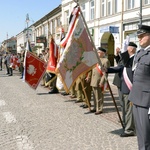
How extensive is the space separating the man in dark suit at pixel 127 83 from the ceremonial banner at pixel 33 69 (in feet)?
20.4

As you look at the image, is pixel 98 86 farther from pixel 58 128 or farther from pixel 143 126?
pixel 143 126

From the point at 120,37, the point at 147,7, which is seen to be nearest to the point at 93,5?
the point at 120,37

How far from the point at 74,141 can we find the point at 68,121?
60.2 inches

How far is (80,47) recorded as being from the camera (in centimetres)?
624

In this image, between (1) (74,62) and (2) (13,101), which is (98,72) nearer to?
(1) (74,62)

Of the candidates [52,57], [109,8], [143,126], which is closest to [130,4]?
[109,8]

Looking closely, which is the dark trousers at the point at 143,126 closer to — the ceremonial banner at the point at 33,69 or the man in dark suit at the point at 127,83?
the man in dark suit at the point at 127,83

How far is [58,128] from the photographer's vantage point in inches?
232

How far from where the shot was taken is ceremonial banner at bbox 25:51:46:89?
36.9 feet

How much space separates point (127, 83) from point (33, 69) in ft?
22.2

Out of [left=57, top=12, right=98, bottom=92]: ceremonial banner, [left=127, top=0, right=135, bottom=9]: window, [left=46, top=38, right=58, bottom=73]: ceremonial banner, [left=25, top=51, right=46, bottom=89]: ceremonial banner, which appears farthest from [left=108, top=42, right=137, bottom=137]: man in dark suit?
[left=127, top=0, right=135, bottom=9]: window

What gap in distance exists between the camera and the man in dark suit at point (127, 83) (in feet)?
16.9

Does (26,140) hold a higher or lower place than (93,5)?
lower

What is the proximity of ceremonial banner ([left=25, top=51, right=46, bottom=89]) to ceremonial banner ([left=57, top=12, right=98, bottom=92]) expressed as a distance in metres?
5.11
